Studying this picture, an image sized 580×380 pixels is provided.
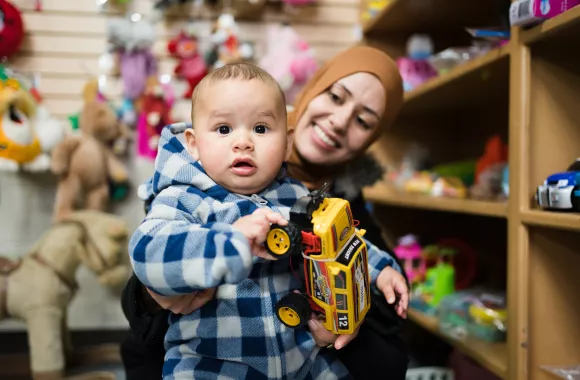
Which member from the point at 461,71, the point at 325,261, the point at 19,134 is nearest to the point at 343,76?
the point at 461,71

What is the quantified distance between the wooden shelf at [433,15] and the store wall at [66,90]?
789 millimetres

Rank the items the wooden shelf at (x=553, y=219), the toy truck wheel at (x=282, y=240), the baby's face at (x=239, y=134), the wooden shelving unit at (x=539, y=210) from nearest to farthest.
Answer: the toy truck wheel at (x=282, y=240)
the baby's face at (x=239, y=134)
the wooden shelf at (x=553, y=219)
the wooden shelving unit at (x=539, y=210)

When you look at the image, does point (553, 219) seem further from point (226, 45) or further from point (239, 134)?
point (226, 45)

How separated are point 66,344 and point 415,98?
60.3 inches

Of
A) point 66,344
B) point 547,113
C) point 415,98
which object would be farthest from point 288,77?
point 66,344

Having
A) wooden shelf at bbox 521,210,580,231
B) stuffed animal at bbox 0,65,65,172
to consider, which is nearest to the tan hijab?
wooden shelf at bbox 521,210,580,231

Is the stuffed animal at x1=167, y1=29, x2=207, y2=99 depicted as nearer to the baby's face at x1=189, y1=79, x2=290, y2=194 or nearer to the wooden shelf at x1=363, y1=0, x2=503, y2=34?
the wooden shelf at x1=363, y1=0, x2=503, y2=34

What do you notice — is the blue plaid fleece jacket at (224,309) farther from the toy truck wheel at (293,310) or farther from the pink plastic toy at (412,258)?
the pink plastic toy at (412,258)

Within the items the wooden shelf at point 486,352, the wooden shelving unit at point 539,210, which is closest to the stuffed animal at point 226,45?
the wooden shelving unit at point 539,210

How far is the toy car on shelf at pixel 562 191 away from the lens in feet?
3.07

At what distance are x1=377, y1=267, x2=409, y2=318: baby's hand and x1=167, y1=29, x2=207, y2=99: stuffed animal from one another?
4.60 ft

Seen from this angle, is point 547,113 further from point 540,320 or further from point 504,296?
point 504,296

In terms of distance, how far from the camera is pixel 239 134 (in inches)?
31.1

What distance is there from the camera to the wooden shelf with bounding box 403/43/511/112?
1.26 m
